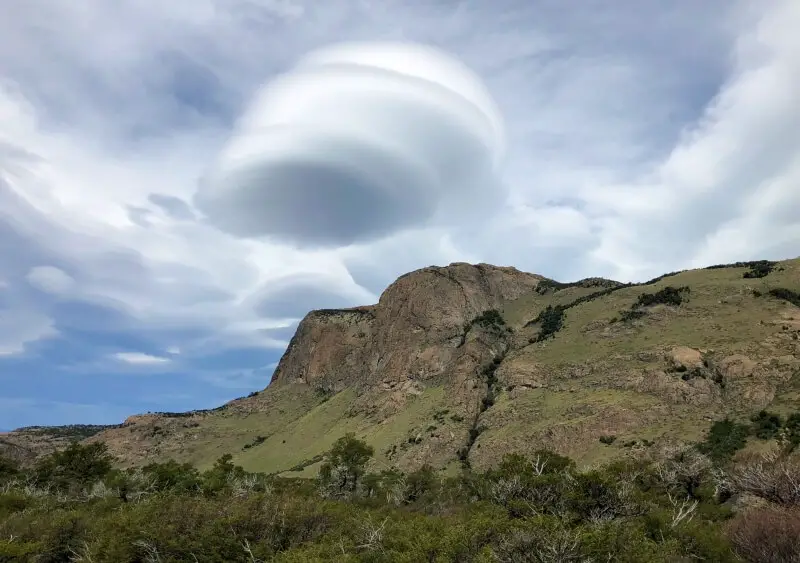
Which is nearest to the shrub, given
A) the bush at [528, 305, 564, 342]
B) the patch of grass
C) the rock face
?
the rock face

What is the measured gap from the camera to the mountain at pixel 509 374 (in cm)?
7344

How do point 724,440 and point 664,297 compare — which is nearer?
point 724,440

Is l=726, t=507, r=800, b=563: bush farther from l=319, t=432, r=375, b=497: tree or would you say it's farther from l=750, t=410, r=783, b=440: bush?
l=319, t=432, r=375, b=497: tree

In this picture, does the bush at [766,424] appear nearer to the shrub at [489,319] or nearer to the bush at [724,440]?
the bush at [724,440]

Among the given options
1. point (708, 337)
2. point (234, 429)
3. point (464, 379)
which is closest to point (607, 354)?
point (708, 337)

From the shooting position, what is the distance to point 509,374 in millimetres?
101938

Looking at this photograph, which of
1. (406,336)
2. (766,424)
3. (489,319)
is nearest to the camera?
(766,424)

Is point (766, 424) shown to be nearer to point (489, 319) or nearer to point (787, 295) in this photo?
point (787, 295)

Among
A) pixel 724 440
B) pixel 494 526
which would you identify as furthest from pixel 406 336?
pixel 494 526

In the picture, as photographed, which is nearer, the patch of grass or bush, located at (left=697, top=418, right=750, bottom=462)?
bush, located at (left=697, top=418, right=750, bottom=462)


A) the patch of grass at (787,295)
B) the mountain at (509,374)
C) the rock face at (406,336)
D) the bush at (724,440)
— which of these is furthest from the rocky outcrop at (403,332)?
the patch of grass at (787,295)

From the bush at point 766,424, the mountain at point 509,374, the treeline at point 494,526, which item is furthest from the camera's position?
the mountain at point 509,374

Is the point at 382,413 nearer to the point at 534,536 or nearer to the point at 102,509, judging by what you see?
the point at 102,509

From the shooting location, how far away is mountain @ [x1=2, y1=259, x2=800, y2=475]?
241 feet
